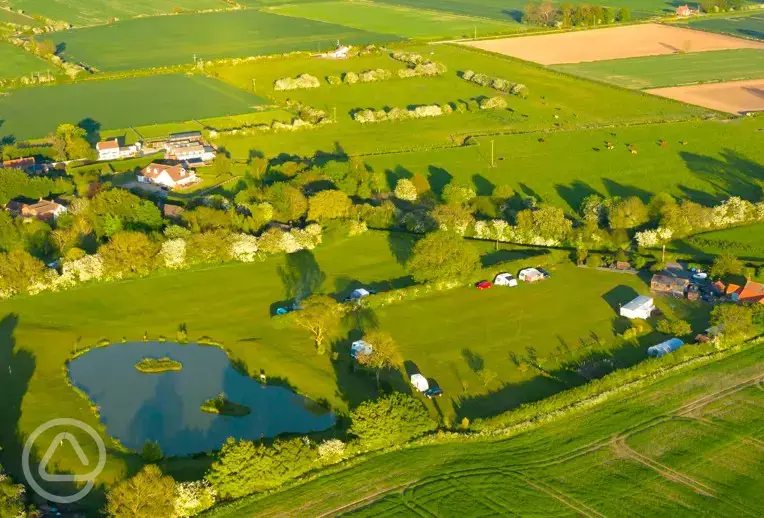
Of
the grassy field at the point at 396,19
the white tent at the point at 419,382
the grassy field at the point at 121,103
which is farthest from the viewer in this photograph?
the grassy field at the point at 396,19

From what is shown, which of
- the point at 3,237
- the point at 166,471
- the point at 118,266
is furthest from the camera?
the point at 3,237

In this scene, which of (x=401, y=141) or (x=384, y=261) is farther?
(x=401, y=141)

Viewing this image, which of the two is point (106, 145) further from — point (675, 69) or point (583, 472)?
point (675, 69)

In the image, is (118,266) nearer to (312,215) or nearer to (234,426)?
(312,215)

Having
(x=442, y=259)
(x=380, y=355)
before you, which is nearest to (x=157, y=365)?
(x=380, y=355)

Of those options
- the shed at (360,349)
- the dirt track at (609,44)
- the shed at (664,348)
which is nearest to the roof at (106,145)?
the shed at (360,349)

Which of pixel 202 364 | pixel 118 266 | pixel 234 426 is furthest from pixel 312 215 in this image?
pixel 234 426

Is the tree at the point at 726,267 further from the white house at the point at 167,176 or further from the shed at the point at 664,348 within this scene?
the white house at the point at 167,176
